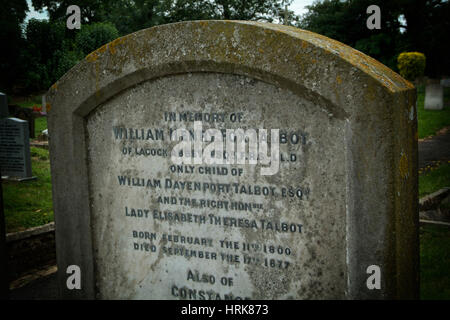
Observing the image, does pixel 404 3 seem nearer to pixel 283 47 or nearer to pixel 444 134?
pixel 444 134

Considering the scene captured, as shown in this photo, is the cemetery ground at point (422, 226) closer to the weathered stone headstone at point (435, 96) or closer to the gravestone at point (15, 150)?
the gravestone at point (15, 150)

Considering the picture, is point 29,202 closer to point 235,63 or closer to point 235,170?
point 235,170

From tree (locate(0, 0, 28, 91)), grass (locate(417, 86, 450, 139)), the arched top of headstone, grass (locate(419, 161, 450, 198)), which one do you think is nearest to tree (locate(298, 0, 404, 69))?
grass (locate(417, 86, 450, 139))

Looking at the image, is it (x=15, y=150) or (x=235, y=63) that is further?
(x=15, y=150)

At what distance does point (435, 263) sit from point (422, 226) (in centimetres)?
71

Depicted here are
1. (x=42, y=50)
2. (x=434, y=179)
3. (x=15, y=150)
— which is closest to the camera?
(x=434, y=179)

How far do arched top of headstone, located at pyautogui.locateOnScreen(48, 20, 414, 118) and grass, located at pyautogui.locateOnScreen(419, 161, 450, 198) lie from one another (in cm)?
430

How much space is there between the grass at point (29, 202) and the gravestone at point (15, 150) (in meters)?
0.25

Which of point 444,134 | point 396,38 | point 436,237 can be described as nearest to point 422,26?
point 396,38

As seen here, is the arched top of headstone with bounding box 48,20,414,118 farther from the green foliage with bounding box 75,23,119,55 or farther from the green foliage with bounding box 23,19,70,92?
the green foliage with bounding box 75,23,119,55

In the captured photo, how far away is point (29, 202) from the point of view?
20.9ft

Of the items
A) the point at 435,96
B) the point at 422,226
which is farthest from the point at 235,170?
the point at 435,96

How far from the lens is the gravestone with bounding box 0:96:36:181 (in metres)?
7.62

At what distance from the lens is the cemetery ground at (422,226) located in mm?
3764
